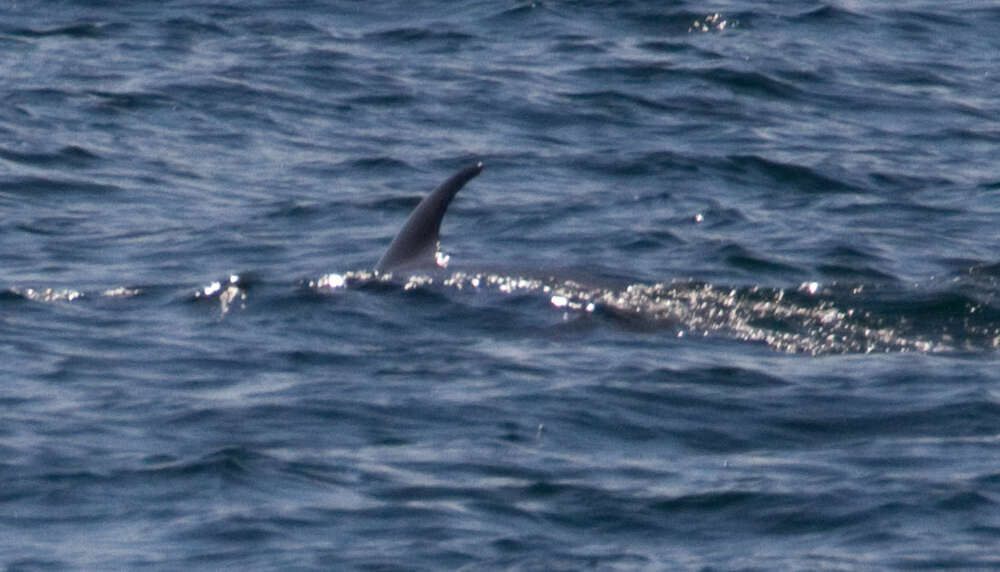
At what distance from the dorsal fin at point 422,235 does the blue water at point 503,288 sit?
323 millimetres

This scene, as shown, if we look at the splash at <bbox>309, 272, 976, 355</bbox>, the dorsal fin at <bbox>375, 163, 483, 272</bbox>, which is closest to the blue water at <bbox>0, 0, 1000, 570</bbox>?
the splash at <bbox>309, 272, 976, 355</bbox>

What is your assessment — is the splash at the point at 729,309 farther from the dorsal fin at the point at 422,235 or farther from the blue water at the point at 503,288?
the dorsal fin at the point at 422,235

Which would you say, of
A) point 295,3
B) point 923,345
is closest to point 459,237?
point 923,345

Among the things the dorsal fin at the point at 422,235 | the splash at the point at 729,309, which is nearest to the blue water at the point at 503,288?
the splash at the point at 729,309

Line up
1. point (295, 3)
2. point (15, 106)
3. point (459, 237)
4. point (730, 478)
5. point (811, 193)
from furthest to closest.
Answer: point (295, 3) < point (15, 106) < point (811, 193) < point (459, 237) < point (730, 478)

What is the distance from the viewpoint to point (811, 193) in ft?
53.0

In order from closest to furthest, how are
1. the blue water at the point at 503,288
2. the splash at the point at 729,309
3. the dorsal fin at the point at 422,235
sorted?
the blue water at the point at 503,288 → the splash at the point at 729,309 → the dorsal fin at the point at 422,235

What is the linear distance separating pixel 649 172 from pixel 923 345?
16.5 ft

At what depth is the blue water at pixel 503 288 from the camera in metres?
8.77

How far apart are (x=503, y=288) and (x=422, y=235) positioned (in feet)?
2.64

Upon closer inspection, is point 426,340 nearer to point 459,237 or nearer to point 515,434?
point 515,434

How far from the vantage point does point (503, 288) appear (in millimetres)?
12812

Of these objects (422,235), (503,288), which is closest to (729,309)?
(503,288)

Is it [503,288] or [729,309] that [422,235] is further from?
[729,309]
